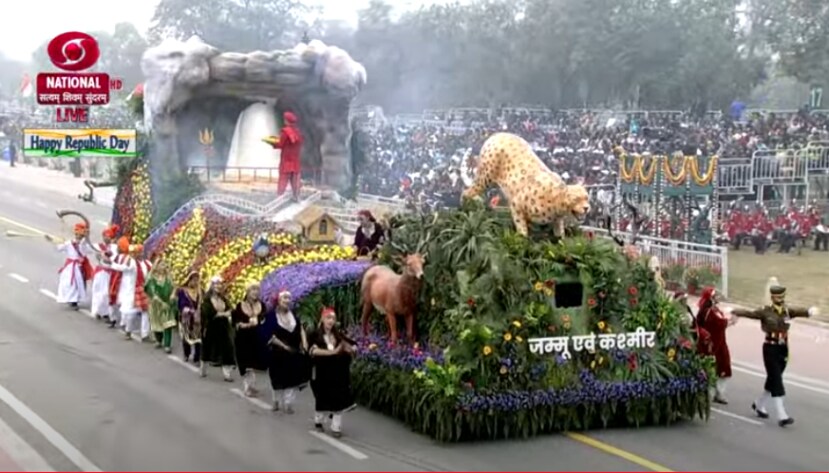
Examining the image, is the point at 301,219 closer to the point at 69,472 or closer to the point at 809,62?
the point at 69,472

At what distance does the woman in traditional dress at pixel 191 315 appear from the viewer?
16.3 m

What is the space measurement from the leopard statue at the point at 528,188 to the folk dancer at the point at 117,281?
23.1ft

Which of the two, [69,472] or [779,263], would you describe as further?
[779,263]

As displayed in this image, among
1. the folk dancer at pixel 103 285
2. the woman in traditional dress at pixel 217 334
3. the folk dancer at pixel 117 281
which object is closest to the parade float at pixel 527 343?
the woman in traditional dress at pixel 217 334

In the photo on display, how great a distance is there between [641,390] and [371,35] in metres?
25.1

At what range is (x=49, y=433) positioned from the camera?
1235 centimetres

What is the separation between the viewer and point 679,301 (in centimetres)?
1380

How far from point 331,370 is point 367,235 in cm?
507

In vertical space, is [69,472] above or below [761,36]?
below

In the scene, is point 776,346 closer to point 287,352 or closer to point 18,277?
point 287,352

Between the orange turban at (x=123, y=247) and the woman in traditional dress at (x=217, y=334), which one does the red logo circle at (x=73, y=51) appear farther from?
the woman in traditional dress at (x=217, y=334)

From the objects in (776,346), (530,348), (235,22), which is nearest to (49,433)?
(530,348)

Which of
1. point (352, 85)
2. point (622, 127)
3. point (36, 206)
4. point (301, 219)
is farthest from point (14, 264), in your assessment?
point (622, 127)

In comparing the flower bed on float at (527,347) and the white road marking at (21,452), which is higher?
the flower bed on float at (527,347)
